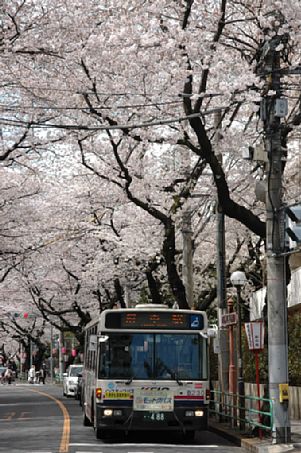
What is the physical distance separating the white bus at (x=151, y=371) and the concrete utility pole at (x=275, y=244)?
5.71ft

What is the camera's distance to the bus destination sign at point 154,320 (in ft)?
62.2

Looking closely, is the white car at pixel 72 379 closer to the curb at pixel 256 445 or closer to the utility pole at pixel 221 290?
the utility pole at pixel 221 290

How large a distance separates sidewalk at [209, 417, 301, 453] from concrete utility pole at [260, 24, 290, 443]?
0.42m

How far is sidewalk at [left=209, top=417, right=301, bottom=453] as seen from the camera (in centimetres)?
1662

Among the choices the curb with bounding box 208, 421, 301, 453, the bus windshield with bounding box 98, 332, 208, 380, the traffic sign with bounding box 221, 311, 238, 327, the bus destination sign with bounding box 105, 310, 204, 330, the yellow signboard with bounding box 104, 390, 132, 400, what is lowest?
the curb with bounding box 208, 421, 301, 453

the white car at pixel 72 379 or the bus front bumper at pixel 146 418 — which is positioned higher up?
the white car at pixel 72 379

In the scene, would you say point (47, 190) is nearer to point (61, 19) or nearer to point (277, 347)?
point (61, 19)

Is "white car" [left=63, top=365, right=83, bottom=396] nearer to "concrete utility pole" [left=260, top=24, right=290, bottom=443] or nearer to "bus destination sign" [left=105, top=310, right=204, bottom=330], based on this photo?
"bus destination sign" [left=105, top=310, right=204, bottom=330]

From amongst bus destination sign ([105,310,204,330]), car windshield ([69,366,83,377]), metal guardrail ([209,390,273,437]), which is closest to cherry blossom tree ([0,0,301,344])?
bus destination sign ([105,310,204,330])

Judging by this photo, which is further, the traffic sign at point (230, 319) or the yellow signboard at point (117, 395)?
the traffic sign at point (230, 319)

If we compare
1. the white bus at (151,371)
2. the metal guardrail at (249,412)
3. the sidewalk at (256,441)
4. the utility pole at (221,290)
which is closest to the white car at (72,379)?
the metal guardrail at (249,412)

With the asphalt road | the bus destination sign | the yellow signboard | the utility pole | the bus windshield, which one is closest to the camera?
the asphalt road

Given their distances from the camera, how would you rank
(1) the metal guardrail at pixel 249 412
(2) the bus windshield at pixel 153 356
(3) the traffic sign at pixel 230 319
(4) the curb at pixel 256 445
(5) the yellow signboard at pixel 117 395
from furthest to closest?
(3) the traffic sign at pixel 230 319 → (2) the bus windshield at pixel 153 356 → (5) the yellow signboard at pixel 117 395 → (1) the metal guardrail at pixel 249 412 → (4) the curb at pixel 256 445

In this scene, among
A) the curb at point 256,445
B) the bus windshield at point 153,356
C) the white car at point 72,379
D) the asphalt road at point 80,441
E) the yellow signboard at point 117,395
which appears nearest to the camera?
the curb at point 256,445
